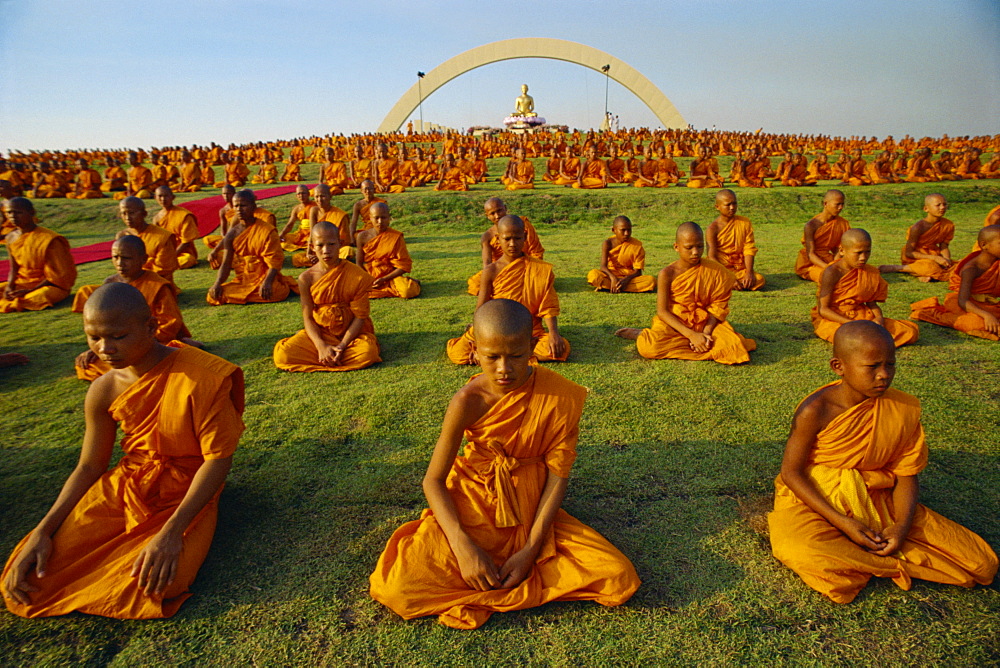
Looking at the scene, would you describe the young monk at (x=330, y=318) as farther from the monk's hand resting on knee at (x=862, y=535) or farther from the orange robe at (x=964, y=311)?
the orange robe at (x=964, y=311)

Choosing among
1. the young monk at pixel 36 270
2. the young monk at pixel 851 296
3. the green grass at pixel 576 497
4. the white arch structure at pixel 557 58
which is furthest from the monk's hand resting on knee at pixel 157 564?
the white arch structure at pixel 557 58

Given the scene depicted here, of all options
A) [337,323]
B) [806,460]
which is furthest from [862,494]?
[337,323]

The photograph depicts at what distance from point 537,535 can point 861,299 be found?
4.52m

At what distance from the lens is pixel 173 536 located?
2.32 meters

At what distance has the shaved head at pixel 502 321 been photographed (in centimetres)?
213

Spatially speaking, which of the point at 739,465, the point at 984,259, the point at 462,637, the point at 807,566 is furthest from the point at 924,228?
the point at 462,637

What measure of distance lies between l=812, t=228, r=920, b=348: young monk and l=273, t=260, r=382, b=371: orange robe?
4345mm

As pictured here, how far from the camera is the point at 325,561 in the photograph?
257 cm

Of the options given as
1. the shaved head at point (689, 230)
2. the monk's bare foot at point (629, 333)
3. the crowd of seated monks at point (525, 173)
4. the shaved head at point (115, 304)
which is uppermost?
the crowd of seated monks at point (525, 173)

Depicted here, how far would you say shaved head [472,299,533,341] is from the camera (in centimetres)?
213

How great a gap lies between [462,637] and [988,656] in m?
1.95

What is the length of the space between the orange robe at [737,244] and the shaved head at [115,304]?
263 inches

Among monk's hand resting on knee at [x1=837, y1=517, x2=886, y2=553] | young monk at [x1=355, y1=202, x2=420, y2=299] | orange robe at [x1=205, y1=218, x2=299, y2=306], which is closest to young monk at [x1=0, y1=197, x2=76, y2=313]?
orange robe at [x1=205, y1=218, x2=299, y2=306]

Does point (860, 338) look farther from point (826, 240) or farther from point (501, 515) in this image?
point (826, 240)
